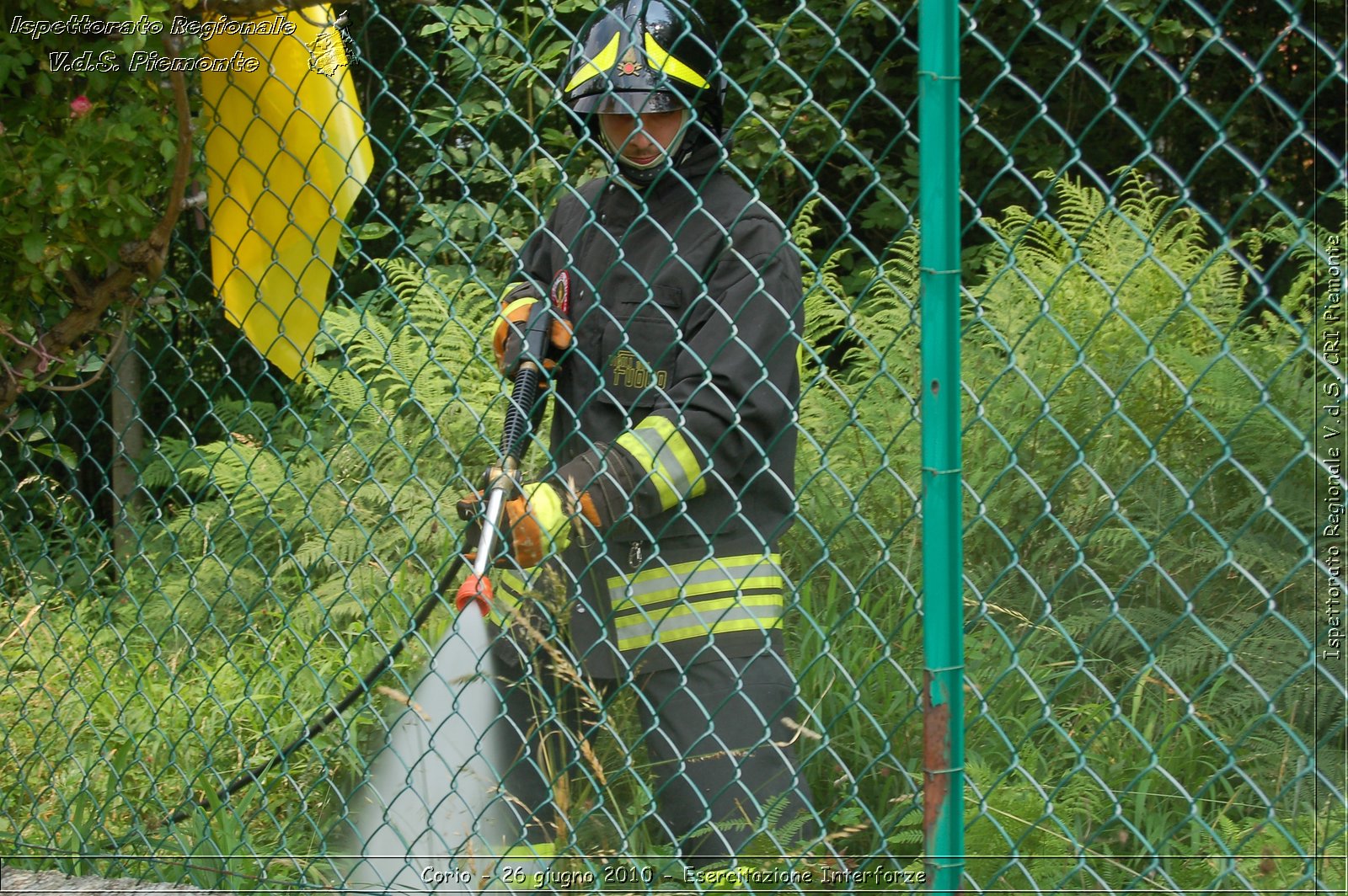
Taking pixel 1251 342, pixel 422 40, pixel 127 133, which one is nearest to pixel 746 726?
pixel 127 133

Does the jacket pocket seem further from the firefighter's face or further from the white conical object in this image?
the white conical object

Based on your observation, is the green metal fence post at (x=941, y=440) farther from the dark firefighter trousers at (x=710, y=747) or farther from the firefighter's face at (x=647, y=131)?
the firefighter's face at (x=647, y=131)

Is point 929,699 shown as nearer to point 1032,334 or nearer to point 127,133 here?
point 127,133

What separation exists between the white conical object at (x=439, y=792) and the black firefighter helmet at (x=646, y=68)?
3.80ft

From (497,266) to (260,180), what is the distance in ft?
8.63

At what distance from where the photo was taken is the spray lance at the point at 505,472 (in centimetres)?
232

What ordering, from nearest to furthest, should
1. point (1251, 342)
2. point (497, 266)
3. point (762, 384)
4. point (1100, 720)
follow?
point (762, 384), point (1100, 720), point (1251, 342), point (497, 266)

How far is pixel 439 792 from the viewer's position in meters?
2.53

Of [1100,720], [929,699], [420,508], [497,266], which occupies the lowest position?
[420,508]

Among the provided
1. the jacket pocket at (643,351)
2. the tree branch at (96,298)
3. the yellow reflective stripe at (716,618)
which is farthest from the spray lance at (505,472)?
the tree branch at (96,298)

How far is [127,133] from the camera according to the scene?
2.42 m

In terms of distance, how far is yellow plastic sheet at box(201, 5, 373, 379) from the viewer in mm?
2441

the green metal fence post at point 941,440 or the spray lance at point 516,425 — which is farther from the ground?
the green metal fence post at point 941,440

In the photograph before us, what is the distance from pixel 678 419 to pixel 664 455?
77 mm
